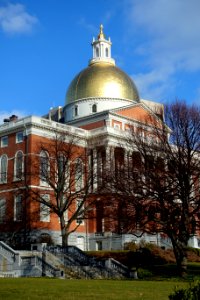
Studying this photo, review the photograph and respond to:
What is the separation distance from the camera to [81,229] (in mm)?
56938

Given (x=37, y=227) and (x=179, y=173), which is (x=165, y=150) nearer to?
(x=179, y=173)

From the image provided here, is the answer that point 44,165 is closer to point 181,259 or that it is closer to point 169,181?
point 169,181

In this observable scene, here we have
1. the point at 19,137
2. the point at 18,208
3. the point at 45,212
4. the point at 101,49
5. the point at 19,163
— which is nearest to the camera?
the point at 45,212

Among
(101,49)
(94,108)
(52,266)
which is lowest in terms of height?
(52,266)

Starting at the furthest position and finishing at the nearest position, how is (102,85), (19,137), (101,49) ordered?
(101,49)
(102,85)
(19,137)

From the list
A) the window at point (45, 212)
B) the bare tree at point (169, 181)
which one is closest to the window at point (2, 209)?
the window at point (45, 212)

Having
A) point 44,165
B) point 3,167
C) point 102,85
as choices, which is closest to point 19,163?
point 3,167

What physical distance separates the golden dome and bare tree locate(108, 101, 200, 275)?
3074 cm

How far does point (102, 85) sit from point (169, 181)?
34539 millimetres

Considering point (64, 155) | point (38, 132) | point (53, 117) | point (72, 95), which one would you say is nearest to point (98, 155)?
point (64, 155)

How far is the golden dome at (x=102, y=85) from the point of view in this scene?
66.4 meters

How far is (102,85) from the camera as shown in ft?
218

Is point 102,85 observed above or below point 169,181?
above

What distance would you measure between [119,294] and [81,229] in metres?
39.1
